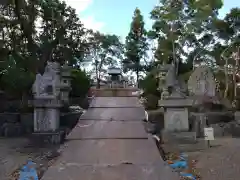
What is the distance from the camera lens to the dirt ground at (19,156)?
4667 mm

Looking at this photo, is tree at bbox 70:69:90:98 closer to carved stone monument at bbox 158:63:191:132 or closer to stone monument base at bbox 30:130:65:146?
stone monument base at bbox 30:130:65:146

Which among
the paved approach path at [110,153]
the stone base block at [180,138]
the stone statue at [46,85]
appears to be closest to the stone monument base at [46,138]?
the paved approach path at [110,153]

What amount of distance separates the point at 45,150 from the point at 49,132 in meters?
0.80

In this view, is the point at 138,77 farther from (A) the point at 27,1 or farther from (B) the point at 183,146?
(B) the point at 183,146

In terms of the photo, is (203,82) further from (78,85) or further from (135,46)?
(135,46)

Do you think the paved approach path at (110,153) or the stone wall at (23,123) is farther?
the stone wall at (23,123)

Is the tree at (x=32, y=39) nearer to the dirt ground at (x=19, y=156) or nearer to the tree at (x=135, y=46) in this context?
the dirt ground at (x=19, y=156)

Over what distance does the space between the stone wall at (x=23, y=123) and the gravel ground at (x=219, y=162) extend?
4.15m

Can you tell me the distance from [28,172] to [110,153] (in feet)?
4.70

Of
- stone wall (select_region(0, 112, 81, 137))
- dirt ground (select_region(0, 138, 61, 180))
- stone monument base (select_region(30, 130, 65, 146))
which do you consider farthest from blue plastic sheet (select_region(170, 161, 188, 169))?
stone wall (select_region(0, 112, 81, 137))

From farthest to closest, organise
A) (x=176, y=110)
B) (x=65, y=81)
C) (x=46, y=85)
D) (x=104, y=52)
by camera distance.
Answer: (x=104, y=52) < (x=65, y=81) < (x=46, y=85) < (x=176, y=110)

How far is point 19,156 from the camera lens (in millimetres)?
5867

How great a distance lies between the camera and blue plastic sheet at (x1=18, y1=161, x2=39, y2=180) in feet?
13.8

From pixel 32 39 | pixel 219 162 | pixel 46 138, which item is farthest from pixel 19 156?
pixel 32 39
